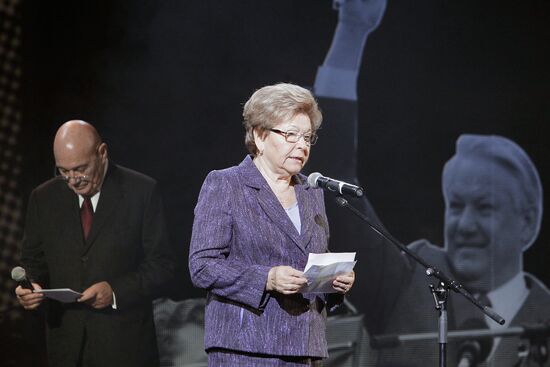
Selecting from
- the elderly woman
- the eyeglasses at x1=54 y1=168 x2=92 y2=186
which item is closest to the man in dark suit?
the eyeglasses at x1=54 y1=168 x2=92 y2=186

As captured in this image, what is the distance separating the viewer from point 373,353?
179 inches

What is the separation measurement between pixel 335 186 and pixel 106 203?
1.90 metres

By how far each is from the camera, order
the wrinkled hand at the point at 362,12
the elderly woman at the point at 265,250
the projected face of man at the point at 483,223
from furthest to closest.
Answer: the projected face of man at the point at 483,223 < the wrinkled hand at the point at 362,12 < the elderly woman at the point at 265,250

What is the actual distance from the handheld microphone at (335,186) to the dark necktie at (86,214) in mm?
1838

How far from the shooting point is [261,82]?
174 inches

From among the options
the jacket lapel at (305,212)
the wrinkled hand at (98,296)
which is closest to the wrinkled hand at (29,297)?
the wrinkled hand at (98,296)

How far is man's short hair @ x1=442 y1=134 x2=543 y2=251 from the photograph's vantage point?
473 centimetres

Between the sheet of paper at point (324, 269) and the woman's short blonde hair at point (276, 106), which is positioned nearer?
the sheet of paper at point (324, 269)

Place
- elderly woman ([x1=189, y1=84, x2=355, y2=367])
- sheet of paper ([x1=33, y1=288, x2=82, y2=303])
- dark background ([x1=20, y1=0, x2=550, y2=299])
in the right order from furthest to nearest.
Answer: dark background ([x1=20, y1=0, x2=550, y2=299])
sheet of paper ([x1=33, y1=288, x2=82, y2=303])
elderly woman ([x1=189, y1=84, x2=355, y2=367])

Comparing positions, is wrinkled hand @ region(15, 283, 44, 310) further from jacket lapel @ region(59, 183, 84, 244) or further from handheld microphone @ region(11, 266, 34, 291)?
jacket lapel @ region(59, 183, 84, 244)

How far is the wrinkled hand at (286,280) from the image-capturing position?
2223 mm

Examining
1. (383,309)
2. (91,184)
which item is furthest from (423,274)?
(91,184)

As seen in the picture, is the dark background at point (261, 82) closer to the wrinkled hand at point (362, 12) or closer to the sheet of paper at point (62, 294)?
the wrinkled hand at point (362, 12)

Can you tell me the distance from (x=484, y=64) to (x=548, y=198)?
0.92 m
